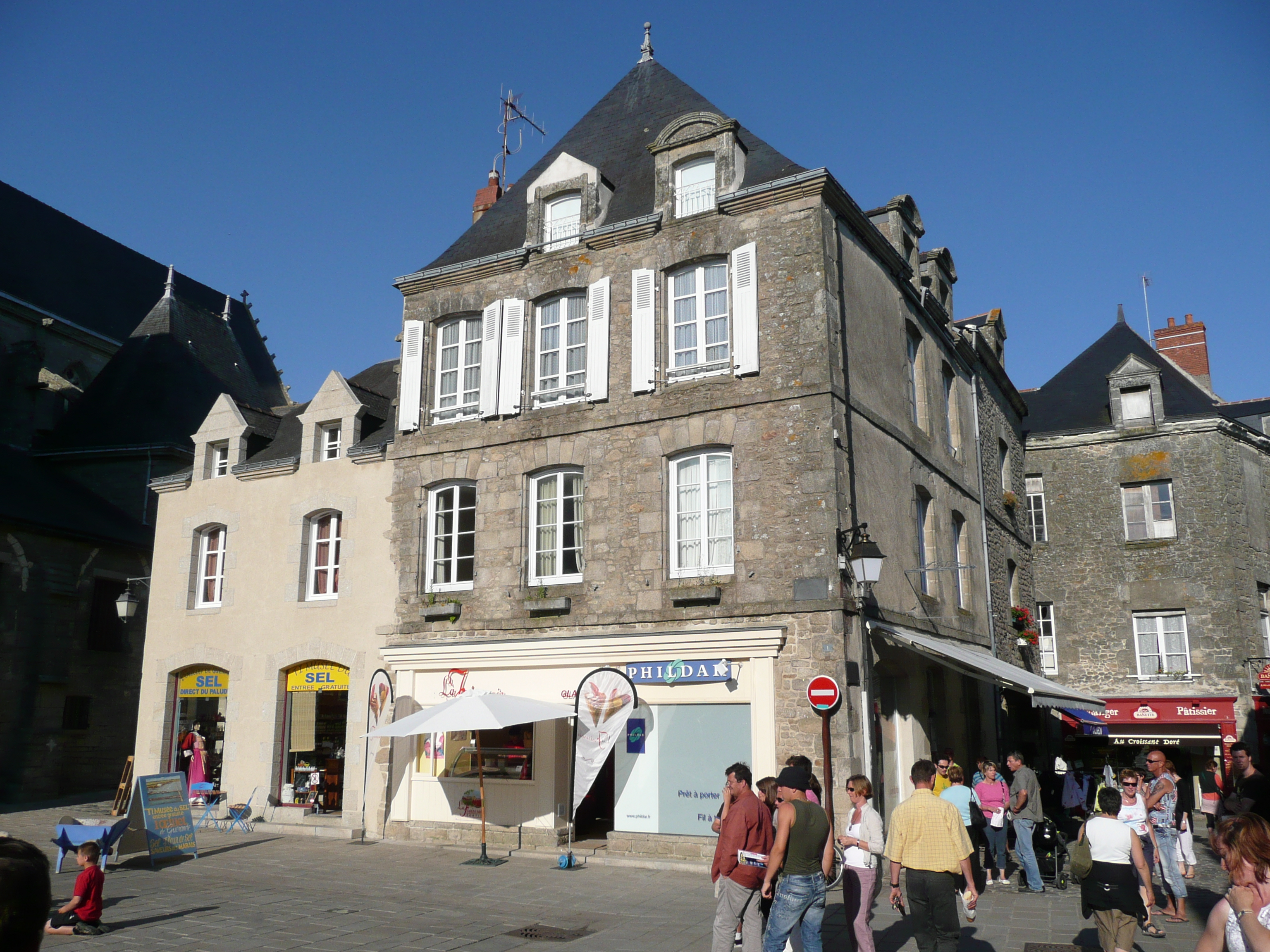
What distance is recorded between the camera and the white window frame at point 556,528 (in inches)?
556

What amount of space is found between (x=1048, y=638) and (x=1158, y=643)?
7.43 ft

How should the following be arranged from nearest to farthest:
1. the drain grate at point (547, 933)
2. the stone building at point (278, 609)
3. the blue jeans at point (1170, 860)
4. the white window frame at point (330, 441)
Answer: the drain grate at point (547, 933)
the blue jeans at point (1170, 860)
the stone building at point (278, 609)
the white window frame at point (330, 441)

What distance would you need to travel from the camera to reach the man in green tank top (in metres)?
6.20

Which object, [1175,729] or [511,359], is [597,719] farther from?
[1175,729]

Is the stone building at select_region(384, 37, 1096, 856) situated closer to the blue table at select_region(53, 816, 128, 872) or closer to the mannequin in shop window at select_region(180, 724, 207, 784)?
the blue table at select_region(53, 816, 128, 872)

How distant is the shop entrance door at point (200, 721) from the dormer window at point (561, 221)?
9.03 meters

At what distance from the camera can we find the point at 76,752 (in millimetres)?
21812

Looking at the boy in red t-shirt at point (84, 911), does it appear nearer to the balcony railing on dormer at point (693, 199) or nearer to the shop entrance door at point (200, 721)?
the shop entrance door at point (200, 721)

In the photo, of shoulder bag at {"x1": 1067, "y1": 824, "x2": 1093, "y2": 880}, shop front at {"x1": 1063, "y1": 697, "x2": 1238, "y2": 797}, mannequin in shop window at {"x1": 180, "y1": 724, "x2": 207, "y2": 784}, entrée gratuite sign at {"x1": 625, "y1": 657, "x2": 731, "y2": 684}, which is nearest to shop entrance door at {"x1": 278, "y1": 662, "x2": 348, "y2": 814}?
mannequin in shop window at {"x1": 180, "y1": 724, "x2": 207, "y2": 784}

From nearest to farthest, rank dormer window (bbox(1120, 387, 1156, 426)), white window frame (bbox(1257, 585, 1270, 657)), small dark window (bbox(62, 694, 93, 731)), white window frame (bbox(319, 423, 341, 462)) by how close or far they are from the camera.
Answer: white window frame (bbox(319, 423, 341, 462)) → small dark window (bbox(62, 694, 93, 731)) → white window frame (bbox(1257, 585, 1270, 657)) → dormer window (bbox(1120, 387, 1156, 426))

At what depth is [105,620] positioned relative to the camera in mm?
22672

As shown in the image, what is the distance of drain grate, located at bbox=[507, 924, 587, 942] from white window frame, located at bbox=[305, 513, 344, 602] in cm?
871

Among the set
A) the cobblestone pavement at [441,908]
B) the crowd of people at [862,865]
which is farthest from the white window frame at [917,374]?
the crowd of people at [862,865]

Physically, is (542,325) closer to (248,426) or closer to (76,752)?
(248,426)
